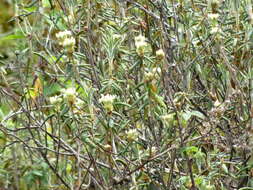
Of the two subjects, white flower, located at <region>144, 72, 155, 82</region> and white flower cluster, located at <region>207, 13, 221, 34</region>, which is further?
white flower cluster, located at <region>207, 13, 221, 34</region>

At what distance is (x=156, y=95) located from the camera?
1993mm

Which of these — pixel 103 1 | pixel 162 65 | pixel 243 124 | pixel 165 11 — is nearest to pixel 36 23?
pixel 103 1

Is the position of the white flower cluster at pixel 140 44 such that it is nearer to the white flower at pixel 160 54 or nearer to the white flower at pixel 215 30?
the white flower at pixel 160 54

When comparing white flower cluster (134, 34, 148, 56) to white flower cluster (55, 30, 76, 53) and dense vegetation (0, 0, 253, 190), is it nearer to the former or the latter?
dense vegetation (0, 0, 253, 190)

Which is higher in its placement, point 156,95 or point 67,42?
point 67,42

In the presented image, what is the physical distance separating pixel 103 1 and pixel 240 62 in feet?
2.05

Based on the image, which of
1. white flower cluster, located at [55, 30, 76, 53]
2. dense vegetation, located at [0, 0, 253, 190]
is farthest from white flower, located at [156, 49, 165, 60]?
white flower cluster, located at [55, 30, 76, 53]

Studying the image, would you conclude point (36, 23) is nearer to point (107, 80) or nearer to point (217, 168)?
point (107, 80)

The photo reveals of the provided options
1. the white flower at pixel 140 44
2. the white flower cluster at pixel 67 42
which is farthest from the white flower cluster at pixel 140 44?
the white flower cluster at pixel 67 42

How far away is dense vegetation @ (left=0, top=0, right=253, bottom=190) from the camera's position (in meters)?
2.08

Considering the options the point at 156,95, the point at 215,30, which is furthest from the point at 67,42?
the point at 215,30

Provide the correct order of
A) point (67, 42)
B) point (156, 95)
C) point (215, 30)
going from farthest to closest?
Result: 1. point (215, 30)
2. point (156, 95)
3. point (67, 42)

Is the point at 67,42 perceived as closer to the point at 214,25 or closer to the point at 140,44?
the point at 140,44

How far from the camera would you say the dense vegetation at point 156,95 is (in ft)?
6.83
